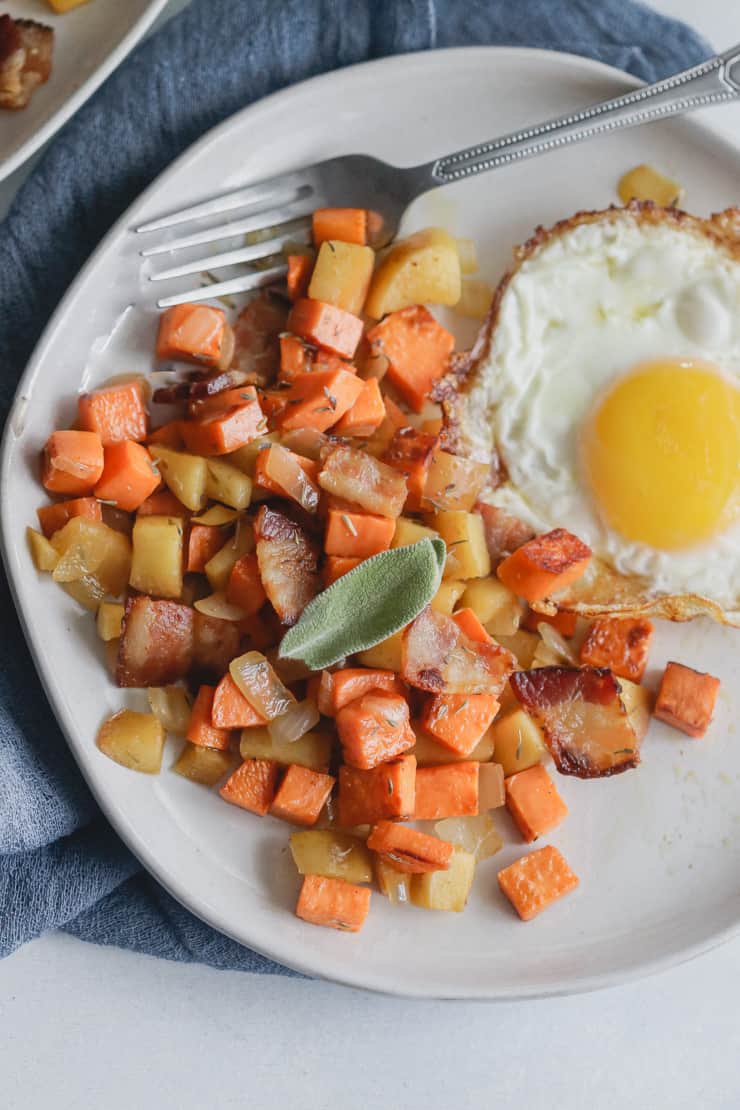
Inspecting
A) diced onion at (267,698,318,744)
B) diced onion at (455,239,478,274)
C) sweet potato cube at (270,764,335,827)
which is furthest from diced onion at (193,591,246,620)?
diced onion at (455,239,478,274)

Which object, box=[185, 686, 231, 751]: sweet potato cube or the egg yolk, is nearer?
box=[185, 686, 231, 751]: sweet potato cube

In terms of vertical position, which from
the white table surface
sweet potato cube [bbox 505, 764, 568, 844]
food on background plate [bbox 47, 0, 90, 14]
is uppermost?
food on background plate [bbox 47, 0, 90, 14]

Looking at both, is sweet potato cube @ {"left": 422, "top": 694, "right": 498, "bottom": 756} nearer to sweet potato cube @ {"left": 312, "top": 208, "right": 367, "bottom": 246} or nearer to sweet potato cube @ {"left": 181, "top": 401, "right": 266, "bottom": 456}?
sweet potato cube @ {"left": 181, "top": 401, "right": 266, "bottom": 456}

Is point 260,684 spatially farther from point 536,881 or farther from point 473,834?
point 536,881

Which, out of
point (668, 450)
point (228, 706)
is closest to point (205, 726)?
point (228, 706)

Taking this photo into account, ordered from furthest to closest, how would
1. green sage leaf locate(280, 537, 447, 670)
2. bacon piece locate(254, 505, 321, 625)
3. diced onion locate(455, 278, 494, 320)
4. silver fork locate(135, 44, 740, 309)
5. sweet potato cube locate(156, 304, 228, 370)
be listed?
diced onion locate(455, 278, 494, 320) → silver fork locate(135, 44, 740, 309) → sweet potato cube locate(156, 304, 228, 370) → bacon piece locate(254, 505, 321, 625) → green sage leaf locate(280, 537, 447, 670)

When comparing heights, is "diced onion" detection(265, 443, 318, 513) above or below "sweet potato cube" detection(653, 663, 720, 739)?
above

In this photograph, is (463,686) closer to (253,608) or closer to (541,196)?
(253,608)
